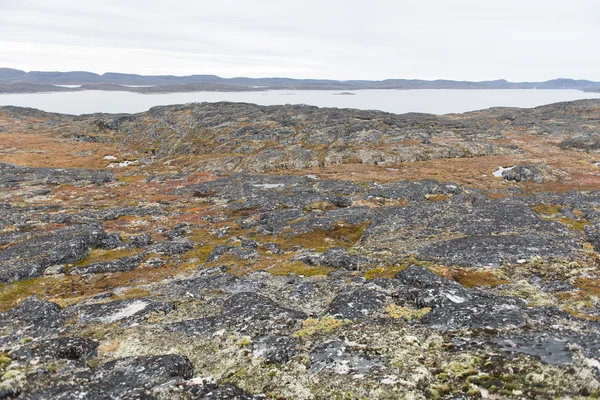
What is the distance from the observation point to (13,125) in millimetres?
187500

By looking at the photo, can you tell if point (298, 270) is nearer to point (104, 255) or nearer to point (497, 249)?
point (497, 249)

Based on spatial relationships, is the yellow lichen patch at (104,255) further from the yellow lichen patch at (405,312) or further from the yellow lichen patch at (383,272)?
the yellow lichen patch at (405,312)

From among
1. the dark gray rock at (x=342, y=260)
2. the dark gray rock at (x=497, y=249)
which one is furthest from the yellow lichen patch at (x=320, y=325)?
the dark gray rock at (x=497, y=249)

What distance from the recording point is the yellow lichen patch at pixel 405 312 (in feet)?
63.2

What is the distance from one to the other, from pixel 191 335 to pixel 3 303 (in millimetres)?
20021

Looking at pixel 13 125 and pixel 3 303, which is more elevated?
pixel 13 125

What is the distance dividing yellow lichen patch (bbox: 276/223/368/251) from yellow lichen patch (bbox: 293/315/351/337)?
17842mm

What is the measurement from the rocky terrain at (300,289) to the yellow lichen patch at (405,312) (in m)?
0.13

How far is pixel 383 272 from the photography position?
2702 cm

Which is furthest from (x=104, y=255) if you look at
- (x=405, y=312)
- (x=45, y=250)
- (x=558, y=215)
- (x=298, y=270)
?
(x=558, y=215)

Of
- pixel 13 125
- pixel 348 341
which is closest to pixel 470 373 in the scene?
pixel 348 341

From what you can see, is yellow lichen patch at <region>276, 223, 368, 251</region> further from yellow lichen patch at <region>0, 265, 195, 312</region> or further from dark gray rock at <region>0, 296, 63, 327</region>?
dark gray rock at <region>0, 296, 63, 327</region>

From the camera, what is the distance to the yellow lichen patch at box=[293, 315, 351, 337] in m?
18.5

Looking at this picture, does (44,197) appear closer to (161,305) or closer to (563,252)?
(161,305)
